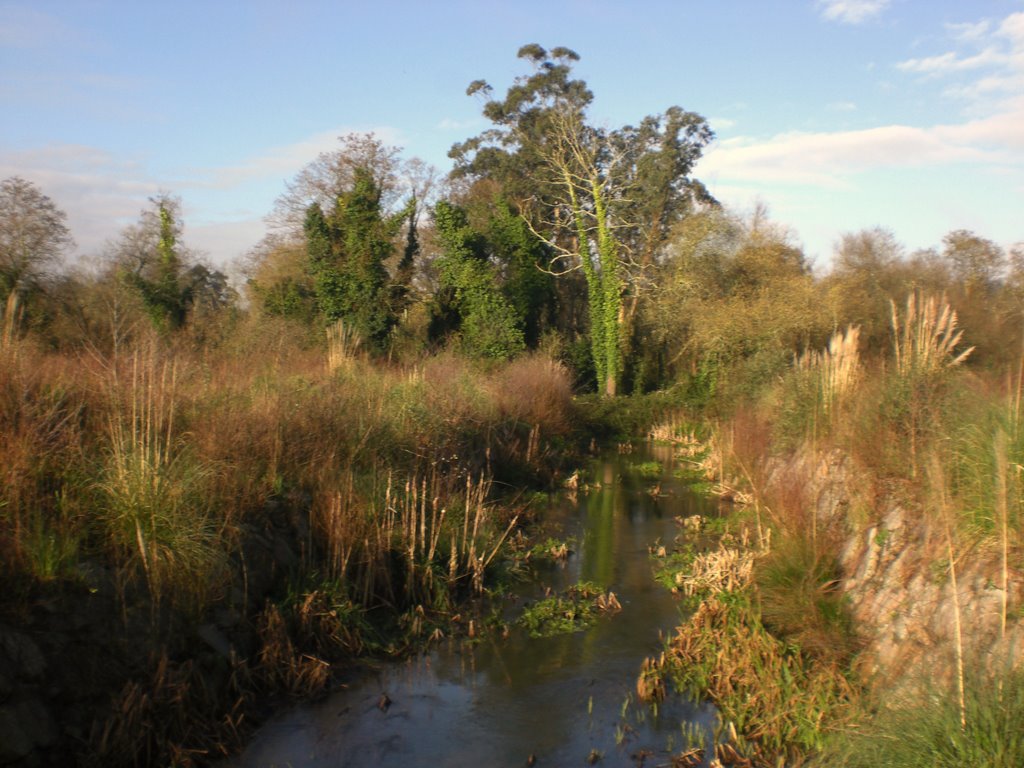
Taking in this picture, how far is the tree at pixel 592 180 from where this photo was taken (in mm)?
29516

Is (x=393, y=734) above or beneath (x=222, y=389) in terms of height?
beneath

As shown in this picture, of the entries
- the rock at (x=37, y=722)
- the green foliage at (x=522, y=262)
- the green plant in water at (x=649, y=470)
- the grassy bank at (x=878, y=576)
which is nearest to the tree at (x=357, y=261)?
the green foliage at (x=522, y=262)

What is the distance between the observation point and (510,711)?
7059mm

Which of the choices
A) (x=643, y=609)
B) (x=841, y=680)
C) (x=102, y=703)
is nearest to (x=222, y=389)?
(x=102, y=703)

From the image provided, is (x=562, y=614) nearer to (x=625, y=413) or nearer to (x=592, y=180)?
(x=625, y=413)

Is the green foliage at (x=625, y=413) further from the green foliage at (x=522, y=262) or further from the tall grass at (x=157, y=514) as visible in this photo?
the tall grass at (x=157, y=514)

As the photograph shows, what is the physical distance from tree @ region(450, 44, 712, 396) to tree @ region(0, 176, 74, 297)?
15.2 meters

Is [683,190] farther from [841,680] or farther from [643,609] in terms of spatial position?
[841,680]

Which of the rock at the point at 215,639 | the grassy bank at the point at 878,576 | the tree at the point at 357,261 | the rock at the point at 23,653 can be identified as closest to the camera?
the grassy bank at the point at 878,576

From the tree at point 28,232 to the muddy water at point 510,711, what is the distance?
676 inches

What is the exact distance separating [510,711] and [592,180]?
25.0 m

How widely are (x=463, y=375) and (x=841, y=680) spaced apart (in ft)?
36.1

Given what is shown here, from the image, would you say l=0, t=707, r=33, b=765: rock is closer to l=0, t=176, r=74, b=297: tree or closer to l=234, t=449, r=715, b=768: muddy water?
l=234, t=449, r=715, b=768: muddy water

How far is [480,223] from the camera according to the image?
3022 centimetres
